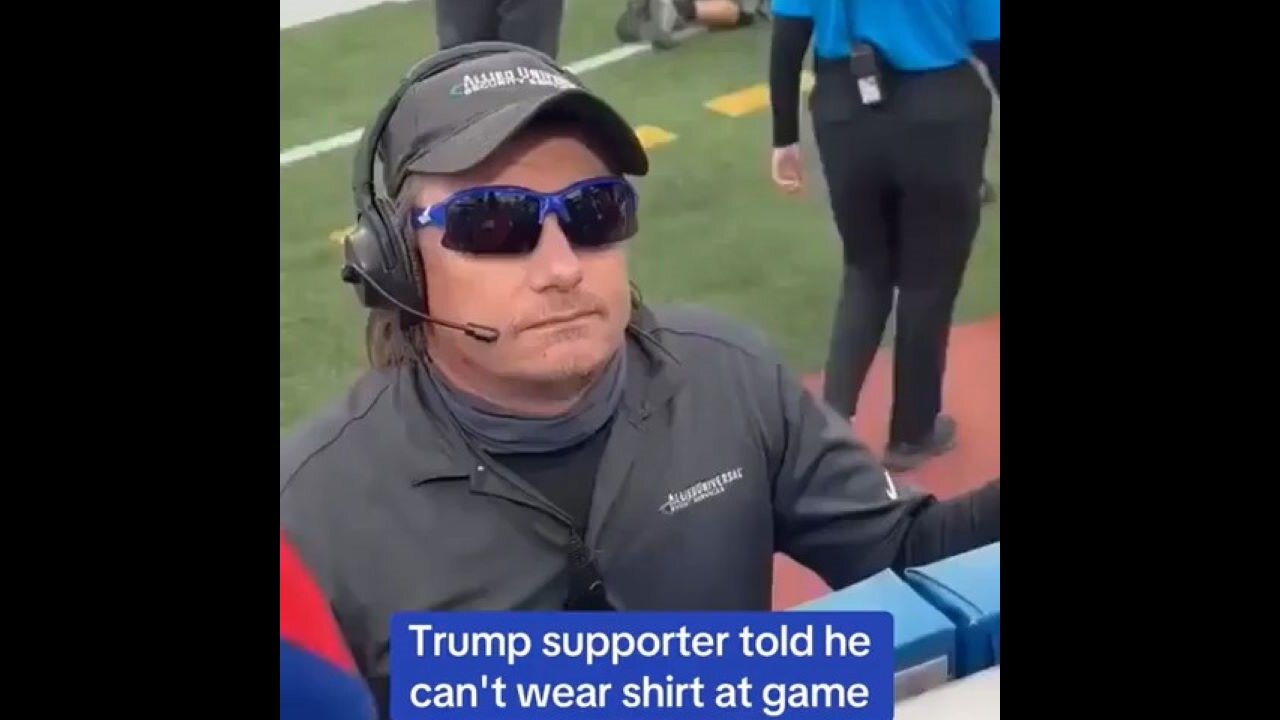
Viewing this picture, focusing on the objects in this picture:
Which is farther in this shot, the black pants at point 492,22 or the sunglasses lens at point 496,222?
the black pants at point 492,22

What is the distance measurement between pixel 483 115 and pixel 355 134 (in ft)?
0.68

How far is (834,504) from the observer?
100 centimetres

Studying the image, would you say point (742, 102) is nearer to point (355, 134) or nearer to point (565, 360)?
point (355, 134)

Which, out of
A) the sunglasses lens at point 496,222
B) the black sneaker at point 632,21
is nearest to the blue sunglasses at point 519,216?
the sunglasses lens at point 496,222

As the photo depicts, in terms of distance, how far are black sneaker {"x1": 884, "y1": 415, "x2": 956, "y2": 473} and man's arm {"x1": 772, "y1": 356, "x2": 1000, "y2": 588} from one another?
10.4 inches

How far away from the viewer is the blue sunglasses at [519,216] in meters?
0.85

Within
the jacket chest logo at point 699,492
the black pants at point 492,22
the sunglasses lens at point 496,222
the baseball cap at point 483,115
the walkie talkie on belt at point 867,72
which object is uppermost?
the baseball cap at point 483,115

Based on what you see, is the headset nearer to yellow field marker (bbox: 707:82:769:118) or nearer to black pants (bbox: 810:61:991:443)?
black pants (bbox: 810:61:991:443)

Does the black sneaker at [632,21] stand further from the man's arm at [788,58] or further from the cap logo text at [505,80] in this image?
the cap logo text at [505,80]

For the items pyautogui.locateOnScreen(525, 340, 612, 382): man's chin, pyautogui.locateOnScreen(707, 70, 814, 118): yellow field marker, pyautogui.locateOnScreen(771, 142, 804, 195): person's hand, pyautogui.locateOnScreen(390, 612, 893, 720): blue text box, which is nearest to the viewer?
pyautogui.locateOnScreen(390, 612, 893, 720): blue text box

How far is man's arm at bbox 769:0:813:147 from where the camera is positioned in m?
1.44

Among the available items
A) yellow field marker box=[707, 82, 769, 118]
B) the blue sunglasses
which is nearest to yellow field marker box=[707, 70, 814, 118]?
yellow field marker box=[707, 82, 769, 118]
